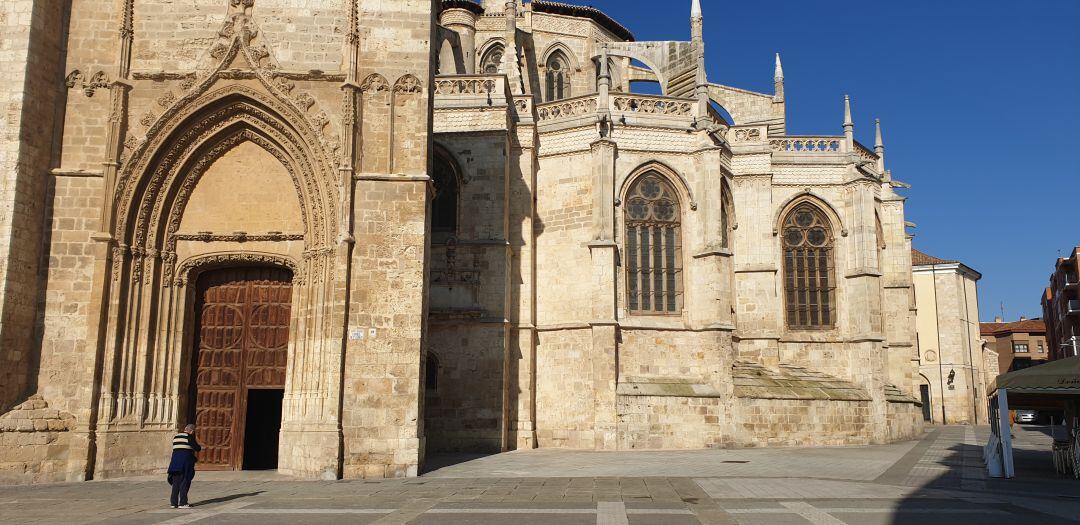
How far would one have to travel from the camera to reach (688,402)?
778 inches

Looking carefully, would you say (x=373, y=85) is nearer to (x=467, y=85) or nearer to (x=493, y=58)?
(x=467, y=85)

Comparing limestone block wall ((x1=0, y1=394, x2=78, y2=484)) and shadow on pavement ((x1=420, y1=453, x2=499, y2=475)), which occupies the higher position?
limestone block wall ((x1=0, y1=394, x2=78, y2=484))

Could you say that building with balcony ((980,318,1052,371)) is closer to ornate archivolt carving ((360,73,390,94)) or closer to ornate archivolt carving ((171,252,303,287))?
ornate archivolt carving ((360,73,390,94))

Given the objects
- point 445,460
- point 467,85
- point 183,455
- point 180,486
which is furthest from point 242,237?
point 467,85

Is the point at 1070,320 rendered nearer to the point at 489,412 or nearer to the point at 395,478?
the point at 489,412

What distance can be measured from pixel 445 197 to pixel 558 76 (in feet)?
→ 39.2

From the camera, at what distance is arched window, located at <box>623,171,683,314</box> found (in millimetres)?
21406

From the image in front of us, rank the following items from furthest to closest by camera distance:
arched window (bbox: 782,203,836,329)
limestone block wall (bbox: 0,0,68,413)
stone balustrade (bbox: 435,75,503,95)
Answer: arched window (bbox: 782,203,836,329), stone balustrade (bbox: 435,75,503,95), limestone block wall (bbox: 0,0,68,413)

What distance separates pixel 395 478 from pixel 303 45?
7765 millimetres

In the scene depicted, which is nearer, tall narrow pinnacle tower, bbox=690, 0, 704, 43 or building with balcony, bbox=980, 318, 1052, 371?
tall narrow pinnacle tower, bbox=690, 0, 704, 43

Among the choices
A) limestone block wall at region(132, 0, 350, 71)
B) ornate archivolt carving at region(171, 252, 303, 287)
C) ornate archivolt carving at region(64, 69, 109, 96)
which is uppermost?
limestone block wall at region(132, 0, 350, 71)

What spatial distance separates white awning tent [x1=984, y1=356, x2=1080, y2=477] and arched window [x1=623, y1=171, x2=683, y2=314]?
8.48 metres

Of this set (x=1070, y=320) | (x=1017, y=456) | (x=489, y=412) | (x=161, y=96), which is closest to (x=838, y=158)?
(x=1017, y=456)

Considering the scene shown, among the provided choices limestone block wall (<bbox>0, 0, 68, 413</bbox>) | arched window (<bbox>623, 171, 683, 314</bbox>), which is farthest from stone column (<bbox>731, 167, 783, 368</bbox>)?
limestone block wall (<bbox>0, 0, 68, 413</bbox>)
